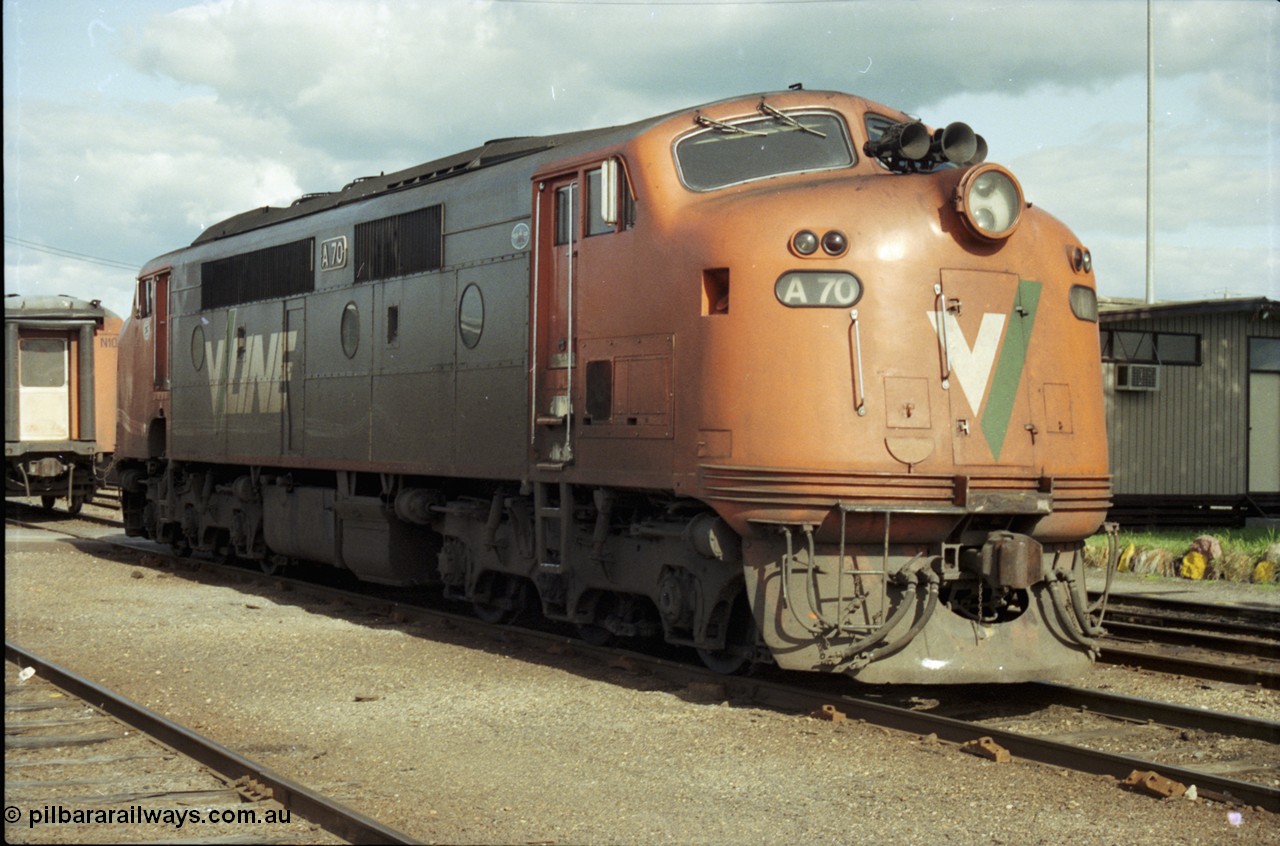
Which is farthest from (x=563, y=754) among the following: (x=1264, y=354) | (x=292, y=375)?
(x=1264, y=354)

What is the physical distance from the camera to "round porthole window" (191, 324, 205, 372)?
54.1ft

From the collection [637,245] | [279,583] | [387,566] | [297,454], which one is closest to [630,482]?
[637,245]

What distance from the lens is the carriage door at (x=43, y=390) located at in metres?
25.1

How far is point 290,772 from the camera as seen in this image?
22.2ft

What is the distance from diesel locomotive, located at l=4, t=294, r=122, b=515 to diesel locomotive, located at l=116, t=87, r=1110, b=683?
52.5ft

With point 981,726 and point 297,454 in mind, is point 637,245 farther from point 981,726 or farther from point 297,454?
point 297,454

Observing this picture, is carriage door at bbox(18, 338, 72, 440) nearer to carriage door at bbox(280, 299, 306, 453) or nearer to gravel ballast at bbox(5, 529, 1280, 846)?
carriage door at bbox(280, 299, 306, 453)

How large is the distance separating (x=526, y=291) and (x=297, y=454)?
474 centimetres

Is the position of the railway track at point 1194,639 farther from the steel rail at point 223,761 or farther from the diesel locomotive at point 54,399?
the diesel locomotive at point 54,399

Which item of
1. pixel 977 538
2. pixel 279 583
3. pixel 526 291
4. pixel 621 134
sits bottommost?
pixel 279 583

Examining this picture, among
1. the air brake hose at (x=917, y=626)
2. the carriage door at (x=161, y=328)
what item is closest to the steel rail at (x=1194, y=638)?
the air brake hose at (x=917, y=626)

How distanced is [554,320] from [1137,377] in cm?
1467

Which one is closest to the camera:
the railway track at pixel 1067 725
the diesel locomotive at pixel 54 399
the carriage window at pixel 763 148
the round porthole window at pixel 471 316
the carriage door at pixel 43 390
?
the railway track at pixel 1067 725

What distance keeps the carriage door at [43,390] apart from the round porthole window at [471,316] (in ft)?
56.2
